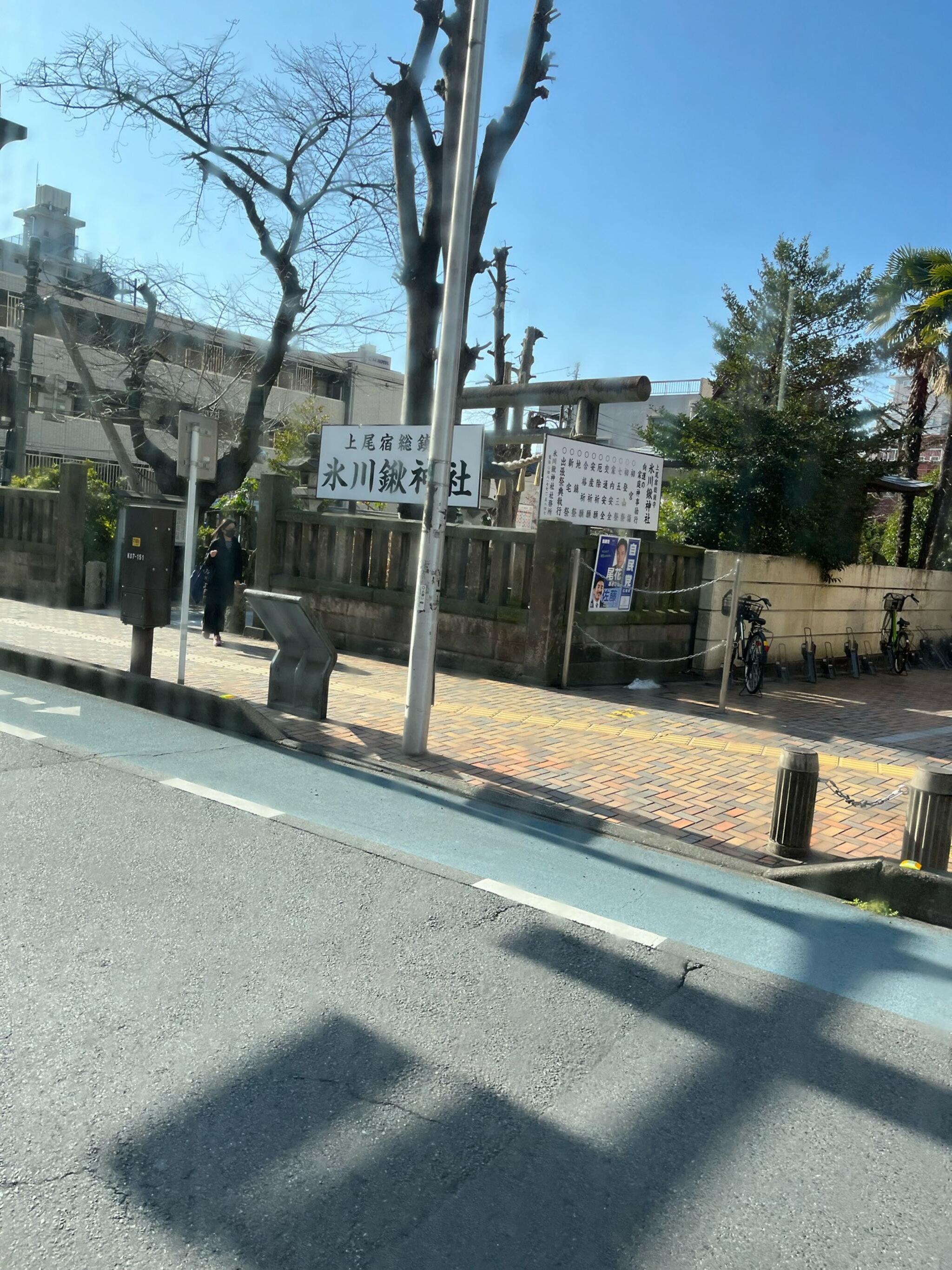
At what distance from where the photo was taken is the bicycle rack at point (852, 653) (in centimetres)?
1616

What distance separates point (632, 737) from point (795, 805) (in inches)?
125

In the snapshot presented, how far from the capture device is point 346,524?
13484mm

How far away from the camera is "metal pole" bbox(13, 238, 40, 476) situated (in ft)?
74.7

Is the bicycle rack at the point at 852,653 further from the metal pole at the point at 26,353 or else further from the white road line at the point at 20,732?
the metal pole at the point at 26,353

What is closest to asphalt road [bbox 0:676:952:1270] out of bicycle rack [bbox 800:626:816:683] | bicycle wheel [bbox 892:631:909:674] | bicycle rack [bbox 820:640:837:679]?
bicycle rack [bbox 800:626:816:683]

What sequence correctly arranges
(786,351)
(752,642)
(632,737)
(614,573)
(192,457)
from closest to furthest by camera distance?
(632,737)
(192,457)
(614,573)
(752,642)
(786,351)

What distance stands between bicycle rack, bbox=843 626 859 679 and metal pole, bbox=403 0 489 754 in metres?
10.2

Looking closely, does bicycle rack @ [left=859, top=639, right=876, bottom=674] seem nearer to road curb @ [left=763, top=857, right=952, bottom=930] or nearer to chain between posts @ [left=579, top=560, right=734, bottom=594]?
chain between posts @ [left=579, top=560, right=734, bottom=594]

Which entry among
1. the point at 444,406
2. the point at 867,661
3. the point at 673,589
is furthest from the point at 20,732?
the point at 867,661

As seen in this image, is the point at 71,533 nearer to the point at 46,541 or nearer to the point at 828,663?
the point at 46,541

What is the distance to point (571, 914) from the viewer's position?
192 inches

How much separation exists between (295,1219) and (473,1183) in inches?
19.2

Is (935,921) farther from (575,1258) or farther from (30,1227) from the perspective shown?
(30,1227)

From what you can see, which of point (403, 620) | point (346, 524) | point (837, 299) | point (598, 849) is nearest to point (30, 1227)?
point (598, 849)
